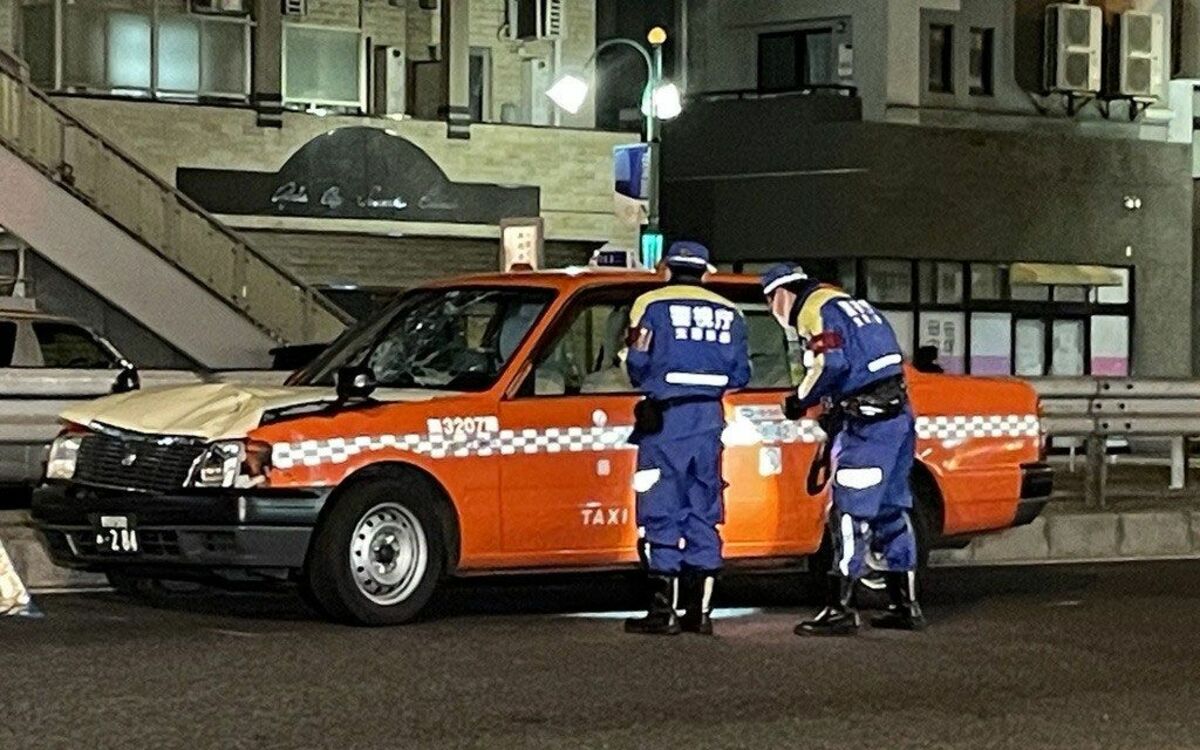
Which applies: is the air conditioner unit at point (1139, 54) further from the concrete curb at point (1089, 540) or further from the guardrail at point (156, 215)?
the concrete curb at point (1089, 540)

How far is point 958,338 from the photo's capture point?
35.5m

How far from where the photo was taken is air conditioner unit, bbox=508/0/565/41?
3403 cm

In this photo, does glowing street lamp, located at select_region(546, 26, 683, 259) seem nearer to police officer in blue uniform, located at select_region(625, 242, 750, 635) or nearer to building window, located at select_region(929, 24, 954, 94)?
building window, located at select_region(929, 24, 954, 94)

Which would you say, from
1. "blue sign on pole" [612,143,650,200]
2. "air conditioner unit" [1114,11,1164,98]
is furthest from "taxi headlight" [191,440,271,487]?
"air conditioner unit" [1114,11,1164,98]

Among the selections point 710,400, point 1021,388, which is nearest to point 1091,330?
point 1021,388

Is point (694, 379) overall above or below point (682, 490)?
above

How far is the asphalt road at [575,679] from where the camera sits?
29.5ft

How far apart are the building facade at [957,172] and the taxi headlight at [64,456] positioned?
22.4 meters

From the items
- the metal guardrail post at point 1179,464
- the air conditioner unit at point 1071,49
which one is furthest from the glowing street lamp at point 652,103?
the metal guardrail post at point 1179,464

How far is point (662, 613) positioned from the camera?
11906mm

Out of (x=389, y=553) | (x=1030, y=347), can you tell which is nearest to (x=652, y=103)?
(x=1030, y=347)

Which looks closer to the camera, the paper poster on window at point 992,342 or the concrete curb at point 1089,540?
the concrete curb at point 1089,540

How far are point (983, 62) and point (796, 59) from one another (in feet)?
8.16

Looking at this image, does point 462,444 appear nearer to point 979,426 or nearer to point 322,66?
point 979,426
